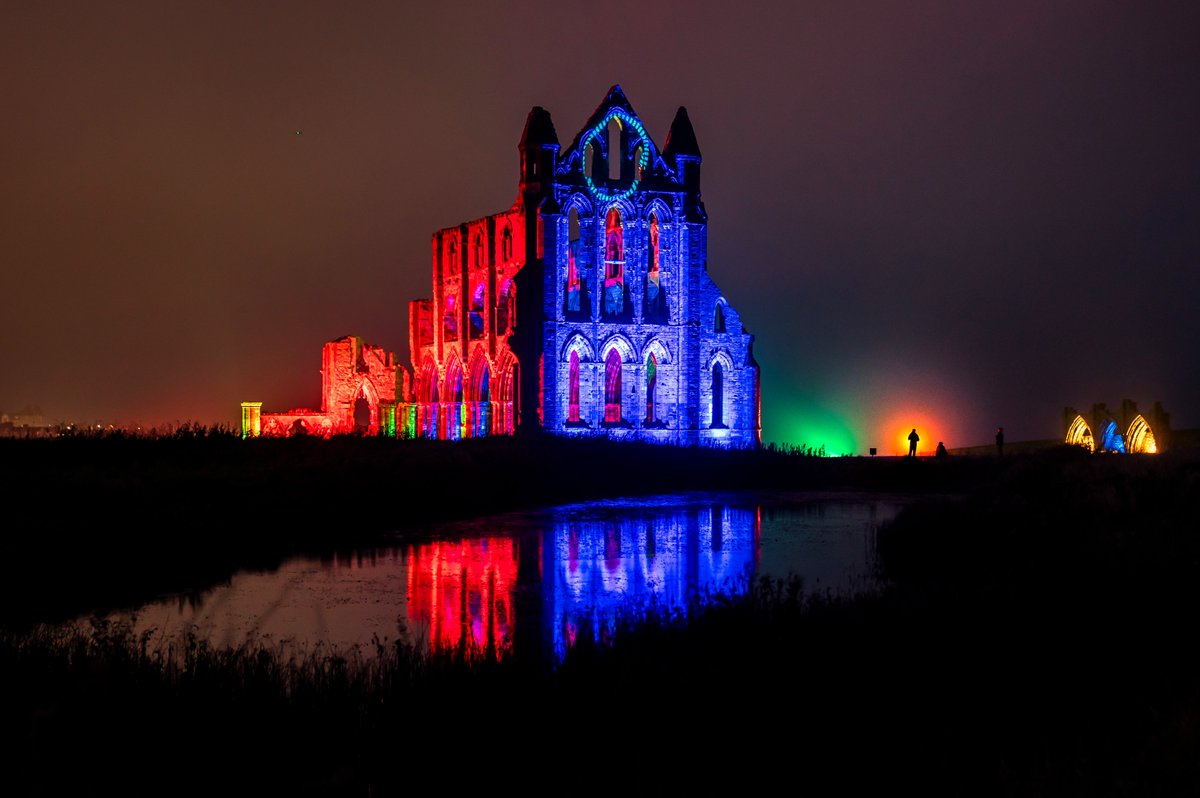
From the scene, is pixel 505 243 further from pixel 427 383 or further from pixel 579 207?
pixel 427 383

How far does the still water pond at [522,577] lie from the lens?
15.0 meters

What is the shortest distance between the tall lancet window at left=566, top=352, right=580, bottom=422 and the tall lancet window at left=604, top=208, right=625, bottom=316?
248 centimetres

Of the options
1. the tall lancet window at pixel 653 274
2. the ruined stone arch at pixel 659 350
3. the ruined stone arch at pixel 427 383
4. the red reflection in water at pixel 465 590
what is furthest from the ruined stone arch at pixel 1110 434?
the red reflection in water at pixel 465 590

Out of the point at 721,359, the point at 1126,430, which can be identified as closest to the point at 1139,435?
the point at 1126,430

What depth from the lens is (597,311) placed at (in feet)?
163

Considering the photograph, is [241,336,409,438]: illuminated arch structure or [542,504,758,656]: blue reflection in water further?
[241,336,409,438]: illuminated arch structure

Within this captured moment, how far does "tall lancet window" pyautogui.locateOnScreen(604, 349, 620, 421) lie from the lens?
51.7m

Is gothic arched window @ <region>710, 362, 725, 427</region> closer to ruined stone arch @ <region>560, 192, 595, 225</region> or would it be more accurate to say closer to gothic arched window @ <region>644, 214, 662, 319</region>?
gothic arched window @ <region>644, 214, 662, 319</region>

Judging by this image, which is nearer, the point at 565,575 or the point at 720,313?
the point at 565,575

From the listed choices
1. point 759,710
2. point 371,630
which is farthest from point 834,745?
point 371,630

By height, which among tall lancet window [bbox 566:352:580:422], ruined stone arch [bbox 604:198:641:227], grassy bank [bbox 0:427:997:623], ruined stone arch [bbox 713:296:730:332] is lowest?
grassy bank [bbox 0:427:997:623]

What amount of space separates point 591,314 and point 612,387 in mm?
4502

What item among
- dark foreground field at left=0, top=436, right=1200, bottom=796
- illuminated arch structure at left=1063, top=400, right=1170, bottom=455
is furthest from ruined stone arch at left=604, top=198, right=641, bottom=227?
dark foreground field at left=0, top=436, right=1200, bottom=796

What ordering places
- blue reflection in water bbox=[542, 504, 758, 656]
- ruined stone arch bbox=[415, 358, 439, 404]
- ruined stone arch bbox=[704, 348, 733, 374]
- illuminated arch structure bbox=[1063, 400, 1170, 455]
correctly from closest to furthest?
blue reflection in water bbox=[542, 504, 758, 656], illuminated arch structure bbox=[1063, 400, 1170, 455], ruined stone arch bbox=[704, 348, 733, 374], ruined stone arch bbox=[415, 358, 439, 404]
